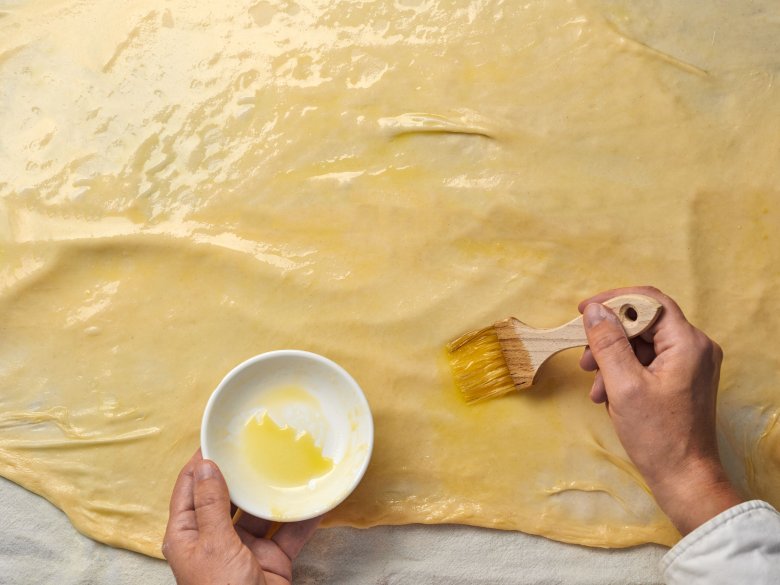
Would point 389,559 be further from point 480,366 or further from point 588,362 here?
point 588,362

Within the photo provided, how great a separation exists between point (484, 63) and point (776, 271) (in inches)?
30.6

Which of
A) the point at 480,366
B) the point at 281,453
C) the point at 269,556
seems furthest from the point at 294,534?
the point at 480,366

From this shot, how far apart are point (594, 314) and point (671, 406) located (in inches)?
8.7

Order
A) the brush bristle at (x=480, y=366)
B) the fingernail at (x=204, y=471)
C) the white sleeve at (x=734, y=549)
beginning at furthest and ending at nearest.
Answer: the brush bristle at (x=480, y=366)
the fingernail at (x=204, y=471)
the white sleeve at (x=734, y=549)

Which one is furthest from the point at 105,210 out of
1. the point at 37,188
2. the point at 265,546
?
the point at 265,546

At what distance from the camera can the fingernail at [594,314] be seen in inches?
49.6

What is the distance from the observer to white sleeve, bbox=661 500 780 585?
3.82 ft

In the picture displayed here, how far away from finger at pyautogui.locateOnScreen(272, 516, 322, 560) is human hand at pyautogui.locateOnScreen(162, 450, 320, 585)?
0.12 feet

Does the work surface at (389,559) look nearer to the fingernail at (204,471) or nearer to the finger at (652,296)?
the fingernail at (204,471)

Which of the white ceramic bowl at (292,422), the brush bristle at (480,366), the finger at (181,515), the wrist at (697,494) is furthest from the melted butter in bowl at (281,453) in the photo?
the wrist at (697,494)

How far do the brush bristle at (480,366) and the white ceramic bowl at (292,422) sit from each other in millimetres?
218

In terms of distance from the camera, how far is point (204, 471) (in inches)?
49.9

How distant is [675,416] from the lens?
1.25 meters

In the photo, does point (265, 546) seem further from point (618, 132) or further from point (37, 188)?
point (618, 132)
